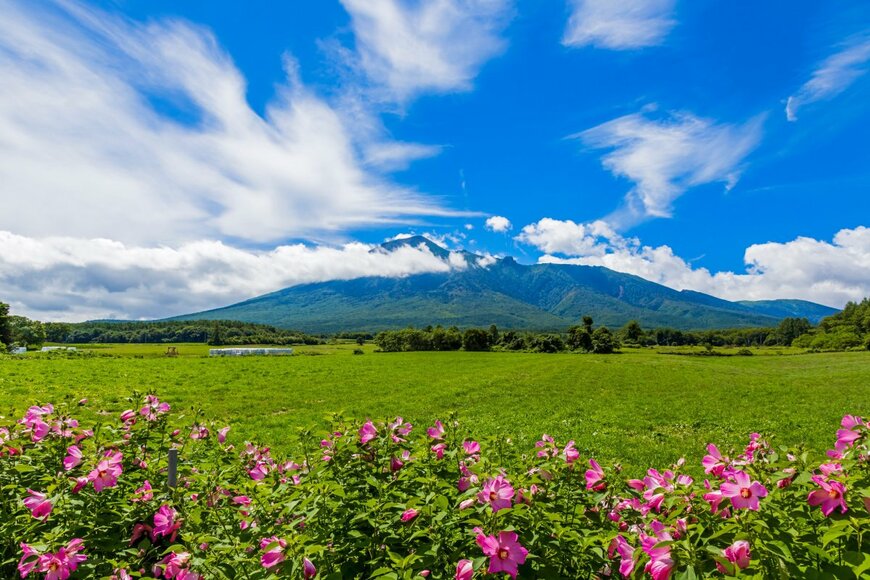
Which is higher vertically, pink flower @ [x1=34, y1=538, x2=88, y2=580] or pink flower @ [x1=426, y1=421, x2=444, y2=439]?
pink flower @ [x1=426, y1=421, x2=444, y2=439]

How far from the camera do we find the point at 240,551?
6.84 ft

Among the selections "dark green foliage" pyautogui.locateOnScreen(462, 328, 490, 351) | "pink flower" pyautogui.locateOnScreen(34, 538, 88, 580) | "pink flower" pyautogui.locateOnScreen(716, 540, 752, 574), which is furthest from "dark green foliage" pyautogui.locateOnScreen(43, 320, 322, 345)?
"pink flower" pyautogui.locateOnScreen(716, 540, 752, 574)

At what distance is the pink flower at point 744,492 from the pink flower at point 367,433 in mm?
1913

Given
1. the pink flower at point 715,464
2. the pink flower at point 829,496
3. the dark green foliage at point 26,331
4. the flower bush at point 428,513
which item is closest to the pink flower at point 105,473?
the flower bush at point 428,513

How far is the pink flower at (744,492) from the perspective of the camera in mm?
1720

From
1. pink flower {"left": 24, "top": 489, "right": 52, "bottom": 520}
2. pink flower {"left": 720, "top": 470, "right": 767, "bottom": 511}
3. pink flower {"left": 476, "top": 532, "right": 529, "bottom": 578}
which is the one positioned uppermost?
pink flower {"left": 720, "top": 470, "right": 767, "bottom": 511}

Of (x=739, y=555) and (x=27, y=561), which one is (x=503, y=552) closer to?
(x=739, y=555)

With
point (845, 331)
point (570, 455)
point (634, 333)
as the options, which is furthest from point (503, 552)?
point (634, 333)

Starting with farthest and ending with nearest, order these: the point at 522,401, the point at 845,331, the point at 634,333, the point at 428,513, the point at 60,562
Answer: the point at 634,333 < the point at 845,331 < the point at 522,401 < the point at 60,562 < the point at 428,513

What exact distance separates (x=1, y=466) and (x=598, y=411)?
55.4ft

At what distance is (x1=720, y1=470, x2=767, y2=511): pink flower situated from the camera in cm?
172

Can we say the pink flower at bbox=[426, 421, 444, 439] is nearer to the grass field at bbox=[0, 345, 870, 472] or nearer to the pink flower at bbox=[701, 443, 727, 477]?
the pink flower at bbox=[701, 443, 727, 477]

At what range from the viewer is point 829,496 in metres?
1.89

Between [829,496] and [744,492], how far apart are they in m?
0.50
